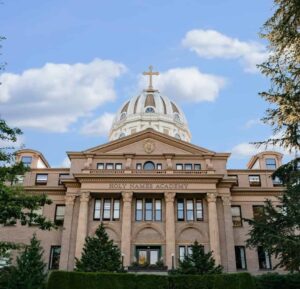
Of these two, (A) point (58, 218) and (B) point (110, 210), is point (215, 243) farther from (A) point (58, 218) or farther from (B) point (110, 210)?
(A) point (58, 218)

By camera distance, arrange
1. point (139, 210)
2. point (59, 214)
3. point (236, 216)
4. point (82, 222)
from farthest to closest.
Result: point (236, 216), point (59, 214), point (139, 210), point (82, 222)

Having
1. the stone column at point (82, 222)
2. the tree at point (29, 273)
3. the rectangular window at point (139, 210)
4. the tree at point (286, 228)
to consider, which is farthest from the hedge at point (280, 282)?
the tree at point (29, 273)

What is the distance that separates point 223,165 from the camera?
145 feet

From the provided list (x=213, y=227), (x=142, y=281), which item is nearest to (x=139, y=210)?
(x=213, y=227)

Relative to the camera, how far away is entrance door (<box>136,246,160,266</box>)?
3875 centimetres

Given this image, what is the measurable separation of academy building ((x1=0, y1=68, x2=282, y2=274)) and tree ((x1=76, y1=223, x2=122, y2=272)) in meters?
6.02

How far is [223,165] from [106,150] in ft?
44.7

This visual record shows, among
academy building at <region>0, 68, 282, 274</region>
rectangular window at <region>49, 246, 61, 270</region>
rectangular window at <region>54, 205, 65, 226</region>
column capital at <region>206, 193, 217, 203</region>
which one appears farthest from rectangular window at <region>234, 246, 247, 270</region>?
rectangular window at <region>54, 205, 65, 226</region>

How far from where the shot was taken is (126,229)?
3888 centimetres

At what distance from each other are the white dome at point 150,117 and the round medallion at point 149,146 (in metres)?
21.4

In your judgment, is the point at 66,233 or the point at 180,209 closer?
the point at 66,233

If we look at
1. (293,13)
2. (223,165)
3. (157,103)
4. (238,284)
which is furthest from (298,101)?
(157,103)

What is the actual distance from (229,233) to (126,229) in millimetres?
10755

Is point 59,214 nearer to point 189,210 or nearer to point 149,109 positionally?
point 189,210
